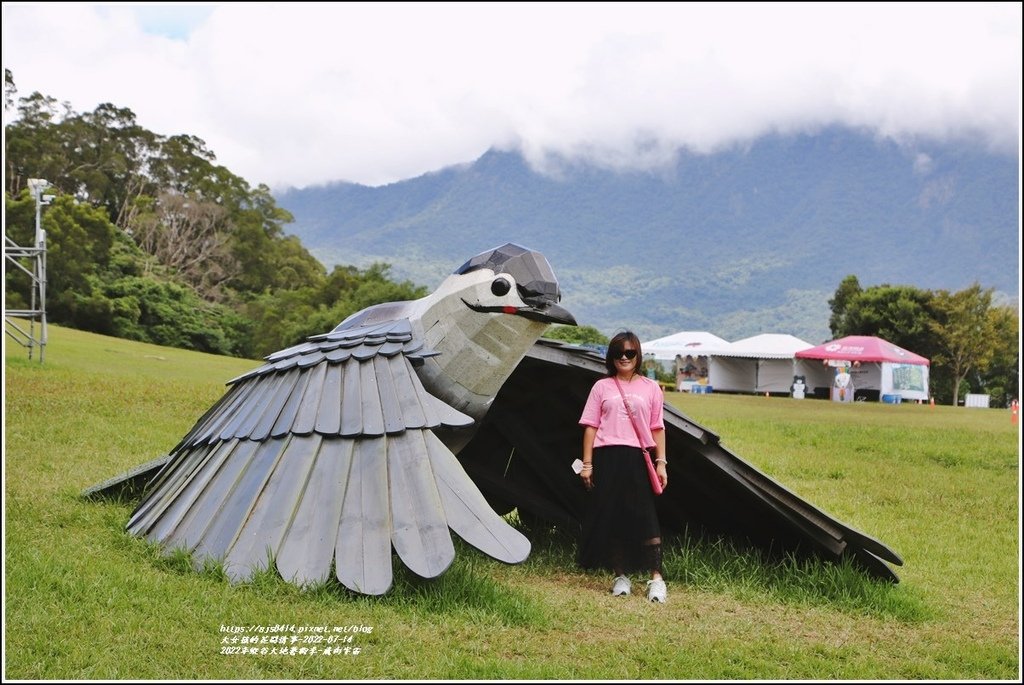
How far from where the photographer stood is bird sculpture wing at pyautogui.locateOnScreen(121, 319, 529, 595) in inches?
165

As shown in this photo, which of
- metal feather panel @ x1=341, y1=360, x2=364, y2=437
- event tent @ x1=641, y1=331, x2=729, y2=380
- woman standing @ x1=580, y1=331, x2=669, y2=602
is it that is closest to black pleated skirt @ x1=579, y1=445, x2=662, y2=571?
woman standing @ x1=580, y1=331, x2=669, y2=602

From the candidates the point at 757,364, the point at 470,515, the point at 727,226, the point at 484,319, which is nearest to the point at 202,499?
the point at 470,515

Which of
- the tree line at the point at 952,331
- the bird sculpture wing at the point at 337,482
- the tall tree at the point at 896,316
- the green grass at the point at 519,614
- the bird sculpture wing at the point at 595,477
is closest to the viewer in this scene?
the green grass at the point at 519,614

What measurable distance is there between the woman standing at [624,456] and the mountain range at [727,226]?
25.7m

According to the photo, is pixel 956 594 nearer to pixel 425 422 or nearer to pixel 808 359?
pixel 425 422

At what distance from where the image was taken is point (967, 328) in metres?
32.8

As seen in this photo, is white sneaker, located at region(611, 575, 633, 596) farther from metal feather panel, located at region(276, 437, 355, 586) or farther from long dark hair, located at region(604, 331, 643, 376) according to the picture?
metal feather panel, located at region(276, 437, 355, 586)

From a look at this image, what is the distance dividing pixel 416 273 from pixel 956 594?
31642mm

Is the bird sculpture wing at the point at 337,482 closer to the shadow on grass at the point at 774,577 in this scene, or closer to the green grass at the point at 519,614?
the green grass at the point at 519,614

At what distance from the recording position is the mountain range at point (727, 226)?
1506 inches

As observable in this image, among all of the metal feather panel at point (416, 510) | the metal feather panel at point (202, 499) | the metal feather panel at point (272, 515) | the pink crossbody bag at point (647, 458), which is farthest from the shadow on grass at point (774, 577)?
the metal feather panel at point (202, 499)

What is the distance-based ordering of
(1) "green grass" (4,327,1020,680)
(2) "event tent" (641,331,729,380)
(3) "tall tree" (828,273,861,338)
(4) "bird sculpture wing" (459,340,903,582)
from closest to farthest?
(1) "green grass" (4,327,1020,680) → (4) "bird sculpture wing" (459,340,903,582) → (2) "event tent" (641,331,729,380) → (3) "tall tree" (828,273,861,338)

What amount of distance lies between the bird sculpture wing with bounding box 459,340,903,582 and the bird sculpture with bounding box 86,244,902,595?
0.5 inches

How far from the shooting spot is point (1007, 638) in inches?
178
